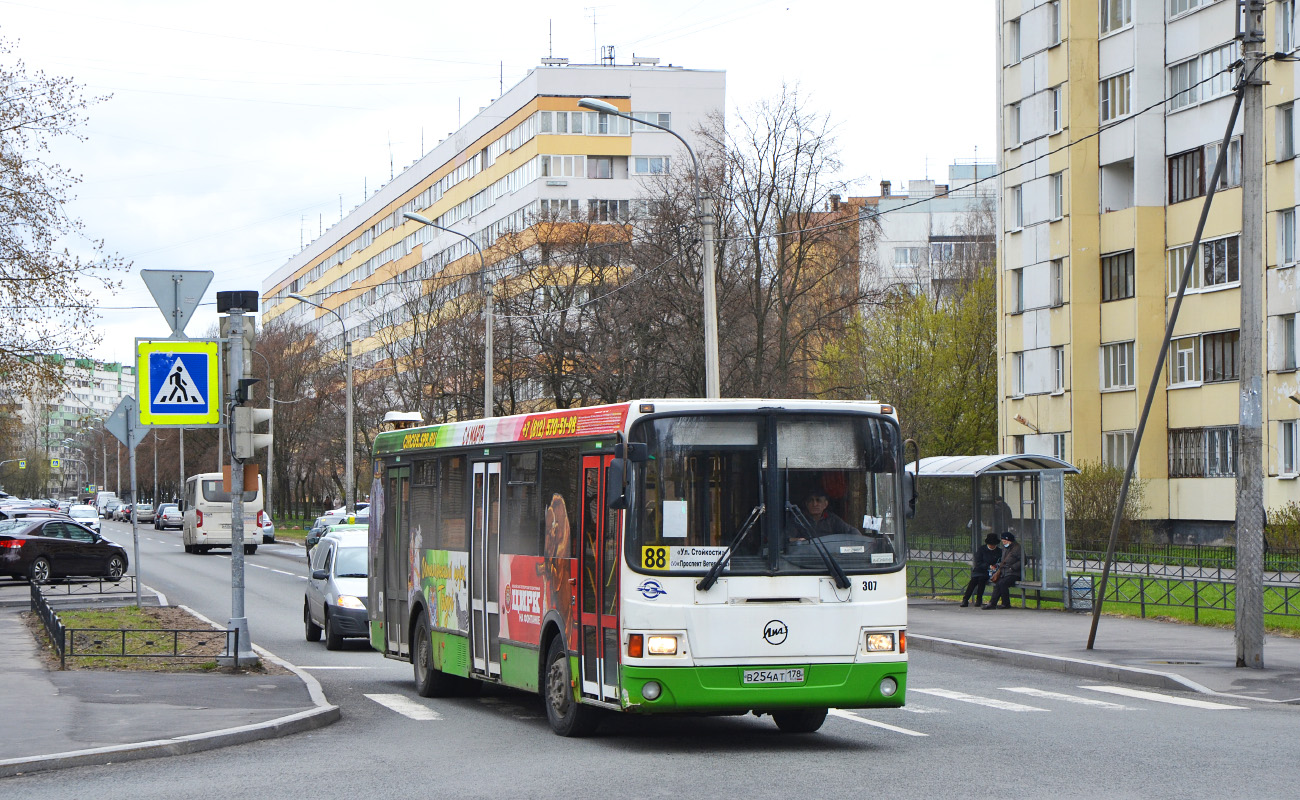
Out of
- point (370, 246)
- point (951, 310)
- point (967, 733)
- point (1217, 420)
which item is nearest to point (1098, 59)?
point (1217, 420)

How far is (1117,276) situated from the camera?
52438 millimetres

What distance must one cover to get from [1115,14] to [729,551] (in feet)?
149

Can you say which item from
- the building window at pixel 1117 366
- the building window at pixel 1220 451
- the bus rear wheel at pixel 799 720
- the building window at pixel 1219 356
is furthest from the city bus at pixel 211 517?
the bus rear wheel at pixel 799 720

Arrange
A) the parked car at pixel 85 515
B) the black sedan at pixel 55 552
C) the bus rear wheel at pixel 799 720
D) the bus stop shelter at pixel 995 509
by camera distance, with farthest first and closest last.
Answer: the parked car at pixel 85 515
the black sedan at pixel 55 552
the bus stop shelter at pixel 995 509
the bus rear wheel at pixel 799 720

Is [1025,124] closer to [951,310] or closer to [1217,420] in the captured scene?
[1217,420]

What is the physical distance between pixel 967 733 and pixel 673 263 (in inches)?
1369

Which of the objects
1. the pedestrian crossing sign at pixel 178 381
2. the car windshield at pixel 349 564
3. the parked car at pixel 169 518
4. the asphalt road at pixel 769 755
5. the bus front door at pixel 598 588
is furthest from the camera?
the parked car at pixel 169 518

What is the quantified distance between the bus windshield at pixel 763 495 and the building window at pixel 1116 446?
41.7m

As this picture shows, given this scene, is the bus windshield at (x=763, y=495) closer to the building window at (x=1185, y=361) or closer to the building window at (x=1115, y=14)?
the building window at (x=1185, y=361)

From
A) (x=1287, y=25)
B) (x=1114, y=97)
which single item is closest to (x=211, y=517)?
(x=1114, y=97)

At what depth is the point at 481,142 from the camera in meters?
92.6

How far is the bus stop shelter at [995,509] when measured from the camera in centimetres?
2778

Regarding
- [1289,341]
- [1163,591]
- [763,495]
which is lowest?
[1163,591]

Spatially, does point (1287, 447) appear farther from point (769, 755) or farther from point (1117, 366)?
point (769, 755)
